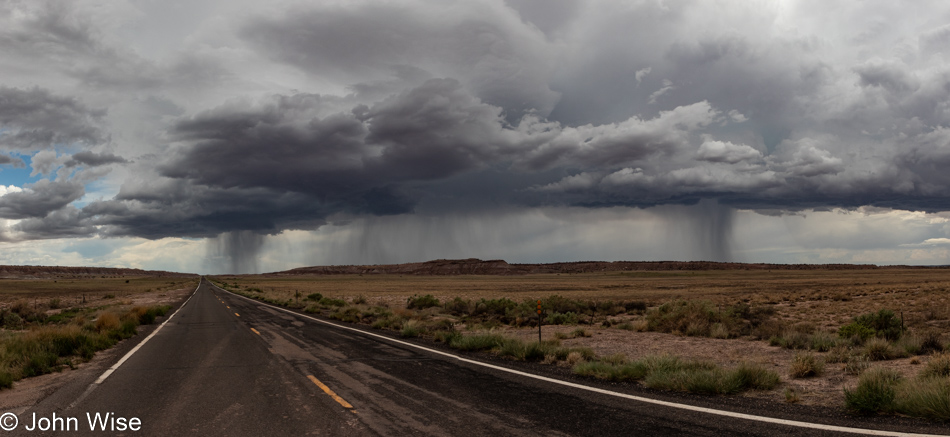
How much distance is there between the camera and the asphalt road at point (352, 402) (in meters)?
6.11

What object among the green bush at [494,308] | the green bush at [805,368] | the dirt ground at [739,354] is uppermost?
the green bush at [805,368]

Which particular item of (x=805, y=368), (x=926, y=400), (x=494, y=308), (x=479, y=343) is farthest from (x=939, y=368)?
(x=494, y=308)

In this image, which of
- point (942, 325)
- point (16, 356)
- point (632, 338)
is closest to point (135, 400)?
point (16, 356)

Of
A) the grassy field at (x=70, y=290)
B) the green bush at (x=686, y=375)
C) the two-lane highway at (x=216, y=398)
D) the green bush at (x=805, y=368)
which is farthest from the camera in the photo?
the grassy field at (x=70, y=290)

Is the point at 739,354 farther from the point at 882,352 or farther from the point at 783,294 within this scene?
the point at 783,294

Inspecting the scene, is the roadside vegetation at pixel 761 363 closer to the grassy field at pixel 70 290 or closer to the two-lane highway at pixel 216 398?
the two-lane highway at pixel 216 398

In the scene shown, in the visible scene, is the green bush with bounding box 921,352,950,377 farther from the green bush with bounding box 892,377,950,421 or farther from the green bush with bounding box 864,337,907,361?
the green bush with bounding box 864,337,907,361

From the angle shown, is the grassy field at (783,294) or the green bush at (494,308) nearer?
the grassy field at (783,294)

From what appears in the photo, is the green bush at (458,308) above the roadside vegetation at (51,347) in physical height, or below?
below

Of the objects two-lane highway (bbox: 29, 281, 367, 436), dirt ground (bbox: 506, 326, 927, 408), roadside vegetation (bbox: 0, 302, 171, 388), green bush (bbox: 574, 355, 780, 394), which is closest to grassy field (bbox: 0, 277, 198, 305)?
roadside vegetation (bbox: 0, 302, 171, 388)

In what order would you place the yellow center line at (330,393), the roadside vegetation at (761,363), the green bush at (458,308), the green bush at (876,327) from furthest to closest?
the green bush at (458,308) → the green bush at (876,327) → the yellow center line at (330,393) → the roadside vegetation at (761,363)

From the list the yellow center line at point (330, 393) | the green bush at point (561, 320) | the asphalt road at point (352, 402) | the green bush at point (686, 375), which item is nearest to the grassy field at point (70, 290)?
the green bush at point (561, 320)

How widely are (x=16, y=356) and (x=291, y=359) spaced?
19.2 feet

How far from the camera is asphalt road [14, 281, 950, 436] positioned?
20.0ft
